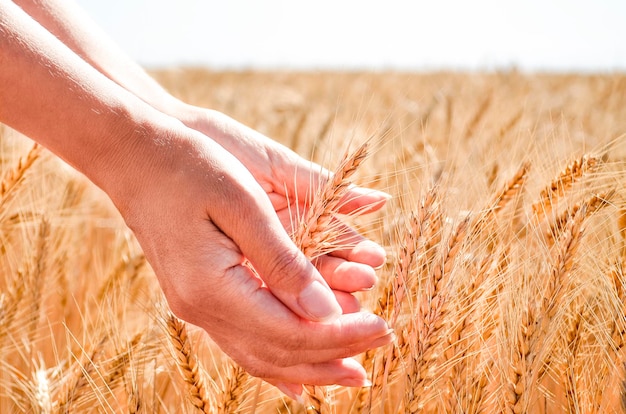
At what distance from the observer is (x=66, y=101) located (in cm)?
97

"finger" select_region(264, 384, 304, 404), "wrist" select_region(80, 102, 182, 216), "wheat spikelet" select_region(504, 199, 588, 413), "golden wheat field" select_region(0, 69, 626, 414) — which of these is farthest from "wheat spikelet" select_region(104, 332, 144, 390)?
"wheat spikelet" select_region(504, 199, 588, 413)

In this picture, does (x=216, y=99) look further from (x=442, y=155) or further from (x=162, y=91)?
(x=162, y=91)

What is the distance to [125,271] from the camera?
69.4 inches

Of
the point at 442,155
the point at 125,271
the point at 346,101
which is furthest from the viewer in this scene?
the point at 346,101

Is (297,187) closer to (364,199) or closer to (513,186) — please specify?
(364,199)

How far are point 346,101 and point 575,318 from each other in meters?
4.63

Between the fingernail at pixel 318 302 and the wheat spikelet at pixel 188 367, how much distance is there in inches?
10.4

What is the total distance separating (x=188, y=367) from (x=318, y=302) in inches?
11.8

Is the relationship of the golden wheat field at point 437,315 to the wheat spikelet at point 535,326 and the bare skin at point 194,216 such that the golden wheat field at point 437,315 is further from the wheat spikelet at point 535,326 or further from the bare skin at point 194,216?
the bare skin at point 194,216

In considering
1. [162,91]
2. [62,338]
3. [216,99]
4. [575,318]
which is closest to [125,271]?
[62,338]

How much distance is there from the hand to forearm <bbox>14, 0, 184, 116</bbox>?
53 centimetres

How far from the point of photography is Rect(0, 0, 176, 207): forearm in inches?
38.1

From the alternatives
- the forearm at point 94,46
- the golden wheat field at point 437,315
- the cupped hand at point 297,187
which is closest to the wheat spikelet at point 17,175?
the golden wheat field at point 437,315

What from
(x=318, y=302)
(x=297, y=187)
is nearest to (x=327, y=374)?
(x=318, y=302)
